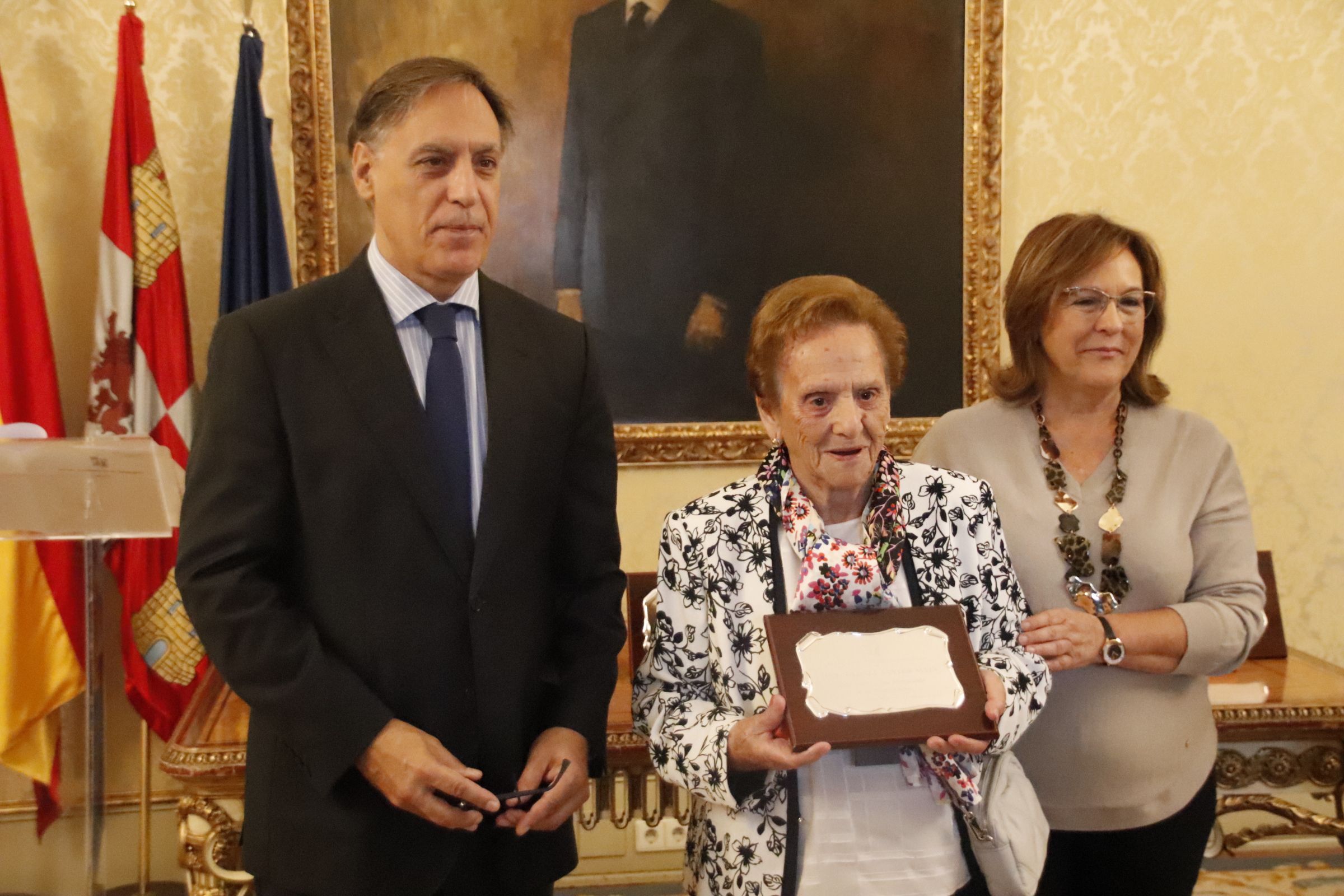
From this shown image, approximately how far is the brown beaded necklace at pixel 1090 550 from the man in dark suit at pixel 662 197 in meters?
1.90

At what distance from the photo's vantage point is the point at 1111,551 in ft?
6.63

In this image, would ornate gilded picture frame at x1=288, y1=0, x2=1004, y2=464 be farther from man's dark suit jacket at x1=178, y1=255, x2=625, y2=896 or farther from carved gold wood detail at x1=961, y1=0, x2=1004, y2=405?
man's dark suit jacket at x1=178, y1=255, x2=625, y2=896

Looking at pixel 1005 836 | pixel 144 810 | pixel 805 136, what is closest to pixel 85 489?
pixel 144 810

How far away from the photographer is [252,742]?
1.69 m

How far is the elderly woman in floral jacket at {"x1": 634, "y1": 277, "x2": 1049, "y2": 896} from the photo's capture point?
162 centimetres

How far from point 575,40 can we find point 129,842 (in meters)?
3.19

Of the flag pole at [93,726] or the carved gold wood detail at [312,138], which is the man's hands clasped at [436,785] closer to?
the flag pole at [93,726]

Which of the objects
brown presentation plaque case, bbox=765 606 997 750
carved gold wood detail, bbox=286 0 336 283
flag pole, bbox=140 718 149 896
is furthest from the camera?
carved gold wood detail, bbox=286 0 336 283

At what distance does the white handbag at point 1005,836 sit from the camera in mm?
1622

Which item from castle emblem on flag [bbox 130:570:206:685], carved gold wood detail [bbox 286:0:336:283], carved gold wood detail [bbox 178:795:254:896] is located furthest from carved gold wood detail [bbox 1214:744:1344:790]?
carved gold wood detail [bbox 286:0:336:283]

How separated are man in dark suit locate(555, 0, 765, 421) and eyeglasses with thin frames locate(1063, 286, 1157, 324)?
1.86 meters

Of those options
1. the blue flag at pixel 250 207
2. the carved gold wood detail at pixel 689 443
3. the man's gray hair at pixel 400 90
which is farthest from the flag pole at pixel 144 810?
the man's gray hair at pixel 400 90

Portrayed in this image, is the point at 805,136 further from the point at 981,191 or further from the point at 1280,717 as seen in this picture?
the point at 1280,717

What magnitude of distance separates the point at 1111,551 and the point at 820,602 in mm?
717
